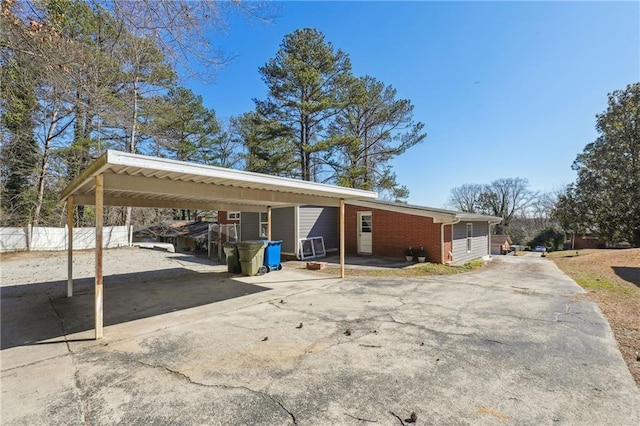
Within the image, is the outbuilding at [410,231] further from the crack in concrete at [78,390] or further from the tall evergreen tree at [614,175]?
the tall evergreen tree at [614,175]

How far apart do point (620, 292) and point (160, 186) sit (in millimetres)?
10709

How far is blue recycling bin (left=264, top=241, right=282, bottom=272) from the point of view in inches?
383

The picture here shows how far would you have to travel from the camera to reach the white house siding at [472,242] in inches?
492

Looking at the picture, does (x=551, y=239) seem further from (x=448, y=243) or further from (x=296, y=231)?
(x=296, y=231)

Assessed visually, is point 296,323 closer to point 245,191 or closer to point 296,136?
point 245,191

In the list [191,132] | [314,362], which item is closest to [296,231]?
[314,362]

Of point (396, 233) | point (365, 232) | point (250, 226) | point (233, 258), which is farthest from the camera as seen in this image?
point (250, 226)

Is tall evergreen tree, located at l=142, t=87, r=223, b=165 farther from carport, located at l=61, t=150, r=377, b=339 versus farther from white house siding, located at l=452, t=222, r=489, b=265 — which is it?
white house siding, located at l=452, t=222, r=489, b=265

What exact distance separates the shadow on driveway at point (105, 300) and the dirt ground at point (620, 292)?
21.5 ft

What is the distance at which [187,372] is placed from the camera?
10.6ft

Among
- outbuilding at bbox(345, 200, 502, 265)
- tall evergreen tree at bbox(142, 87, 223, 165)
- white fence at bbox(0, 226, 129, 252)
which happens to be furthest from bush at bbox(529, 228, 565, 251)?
white fence at bbox(0, 226, 129, 252)

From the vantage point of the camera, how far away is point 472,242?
14.3m

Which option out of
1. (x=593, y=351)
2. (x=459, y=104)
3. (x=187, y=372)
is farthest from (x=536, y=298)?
(x=459, y=104)

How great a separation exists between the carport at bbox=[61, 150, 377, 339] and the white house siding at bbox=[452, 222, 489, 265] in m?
6.32
